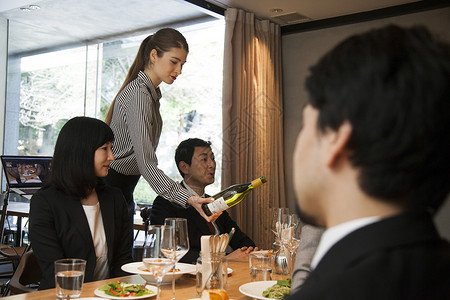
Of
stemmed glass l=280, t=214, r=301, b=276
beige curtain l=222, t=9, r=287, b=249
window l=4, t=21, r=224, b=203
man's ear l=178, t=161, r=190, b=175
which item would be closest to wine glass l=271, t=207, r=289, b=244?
stemmed glass l=280, t=214, r=301, b=276

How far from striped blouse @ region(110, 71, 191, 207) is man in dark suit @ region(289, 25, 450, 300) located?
1879mm

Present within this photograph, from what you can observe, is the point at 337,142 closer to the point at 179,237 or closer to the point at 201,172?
the point at 179,237

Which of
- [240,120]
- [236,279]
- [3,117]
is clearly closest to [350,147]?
[236,279]

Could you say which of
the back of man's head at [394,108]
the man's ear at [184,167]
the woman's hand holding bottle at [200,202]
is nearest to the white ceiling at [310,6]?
the man's ear at [184,167]

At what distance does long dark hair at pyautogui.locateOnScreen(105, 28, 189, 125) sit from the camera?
2650 mm

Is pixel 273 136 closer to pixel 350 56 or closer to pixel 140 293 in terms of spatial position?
pixel 140 293

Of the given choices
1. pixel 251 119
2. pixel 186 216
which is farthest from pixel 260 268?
pixel 251 119

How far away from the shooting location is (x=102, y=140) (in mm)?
2148

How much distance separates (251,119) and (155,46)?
86.4 inches

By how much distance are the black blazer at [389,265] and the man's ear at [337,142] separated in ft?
0.27

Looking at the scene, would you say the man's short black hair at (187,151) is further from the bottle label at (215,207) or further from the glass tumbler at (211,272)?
the glass tumbler at (211,272)

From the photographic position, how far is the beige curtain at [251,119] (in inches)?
182

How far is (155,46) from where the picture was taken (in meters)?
2.68

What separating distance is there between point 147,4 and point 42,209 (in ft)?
11.0
